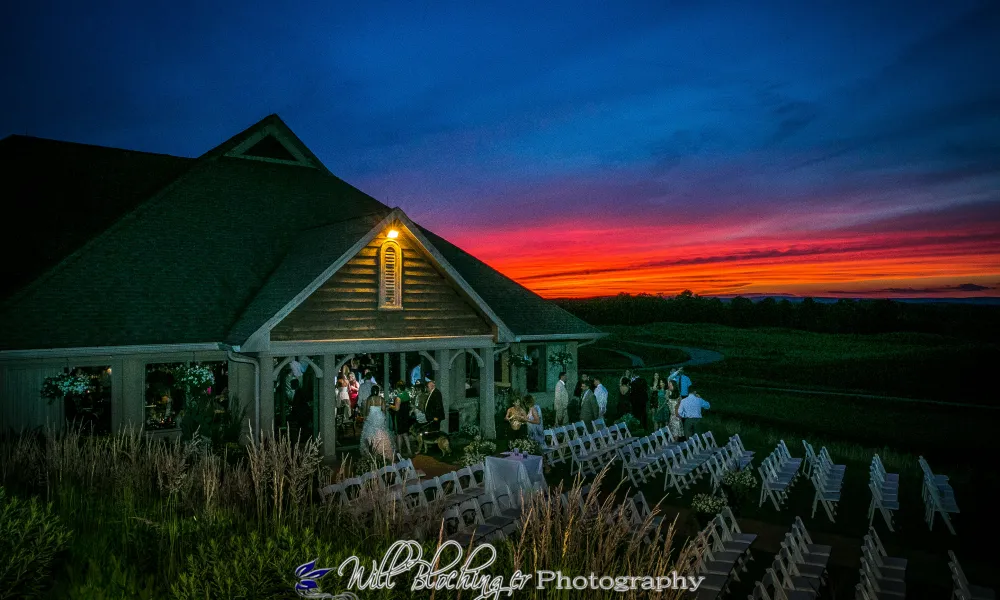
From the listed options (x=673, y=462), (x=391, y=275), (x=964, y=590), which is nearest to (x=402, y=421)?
(x=391, y=275)

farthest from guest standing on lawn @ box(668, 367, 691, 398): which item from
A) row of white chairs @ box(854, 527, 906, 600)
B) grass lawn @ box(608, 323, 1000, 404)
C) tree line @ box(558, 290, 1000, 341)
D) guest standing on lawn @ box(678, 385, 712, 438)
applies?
tree line @ box(558, 290, 1000, 341)

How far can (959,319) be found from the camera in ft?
226

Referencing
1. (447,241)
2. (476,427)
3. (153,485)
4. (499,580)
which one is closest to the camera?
(499,580)

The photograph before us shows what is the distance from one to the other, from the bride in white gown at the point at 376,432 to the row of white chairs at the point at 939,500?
10382 mm

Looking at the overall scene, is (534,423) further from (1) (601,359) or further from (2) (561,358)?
(1) (601,359)

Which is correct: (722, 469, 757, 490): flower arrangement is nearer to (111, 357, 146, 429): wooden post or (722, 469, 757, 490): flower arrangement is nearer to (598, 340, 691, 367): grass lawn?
(111, 357, 146, 429): wooden post

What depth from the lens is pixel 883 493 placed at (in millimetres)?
11820

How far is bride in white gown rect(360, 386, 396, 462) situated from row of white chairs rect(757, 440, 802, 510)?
7733mm

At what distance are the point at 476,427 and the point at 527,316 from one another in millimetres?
4896

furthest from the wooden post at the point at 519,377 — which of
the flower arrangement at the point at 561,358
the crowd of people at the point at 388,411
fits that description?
the crowd of people at the point at 388,411

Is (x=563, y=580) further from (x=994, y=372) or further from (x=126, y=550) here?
(x=994, y=372)

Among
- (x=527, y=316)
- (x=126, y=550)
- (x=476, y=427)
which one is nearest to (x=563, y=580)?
(x=126, y=550)

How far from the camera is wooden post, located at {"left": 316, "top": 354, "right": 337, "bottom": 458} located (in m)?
15.3

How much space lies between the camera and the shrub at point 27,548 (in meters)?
5.83
